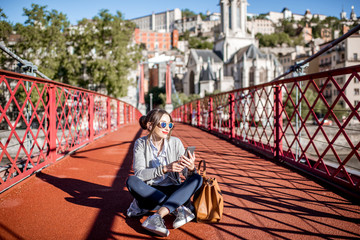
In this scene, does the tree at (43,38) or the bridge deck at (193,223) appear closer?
the bridge deck at (193,223)

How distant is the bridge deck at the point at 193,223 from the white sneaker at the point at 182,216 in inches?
2.4

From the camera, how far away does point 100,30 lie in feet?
83.5

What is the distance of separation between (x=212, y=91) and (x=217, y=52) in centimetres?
1384

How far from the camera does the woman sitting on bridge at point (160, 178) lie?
7.57 ft

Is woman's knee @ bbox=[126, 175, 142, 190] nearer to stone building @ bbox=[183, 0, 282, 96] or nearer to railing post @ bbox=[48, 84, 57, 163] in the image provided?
railing post @ bbox=[48, 84, 57, 163]

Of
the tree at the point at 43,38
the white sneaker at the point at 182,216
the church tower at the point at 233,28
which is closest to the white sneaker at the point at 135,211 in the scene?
the white sneaker at the point at 182,216

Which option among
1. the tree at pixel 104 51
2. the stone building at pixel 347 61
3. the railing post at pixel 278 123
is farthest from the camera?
the stone building at pixel 347 61

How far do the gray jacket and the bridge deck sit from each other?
369 mm

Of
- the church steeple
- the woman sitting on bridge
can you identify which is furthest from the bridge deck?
the church steeple

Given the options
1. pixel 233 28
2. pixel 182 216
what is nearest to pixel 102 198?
pixel 182 216

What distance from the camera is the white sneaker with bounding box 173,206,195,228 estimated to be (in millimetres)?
2271

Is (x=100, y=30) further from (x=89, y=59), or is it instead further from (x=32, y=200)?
(x=32, y=200)

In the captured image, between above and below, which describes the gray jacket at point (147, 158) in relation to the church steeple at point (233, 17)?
below

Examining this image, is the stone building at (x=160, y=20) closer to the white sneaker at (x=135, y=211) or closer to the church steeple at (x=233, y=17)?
the church steeple at (x=233, y=17)
